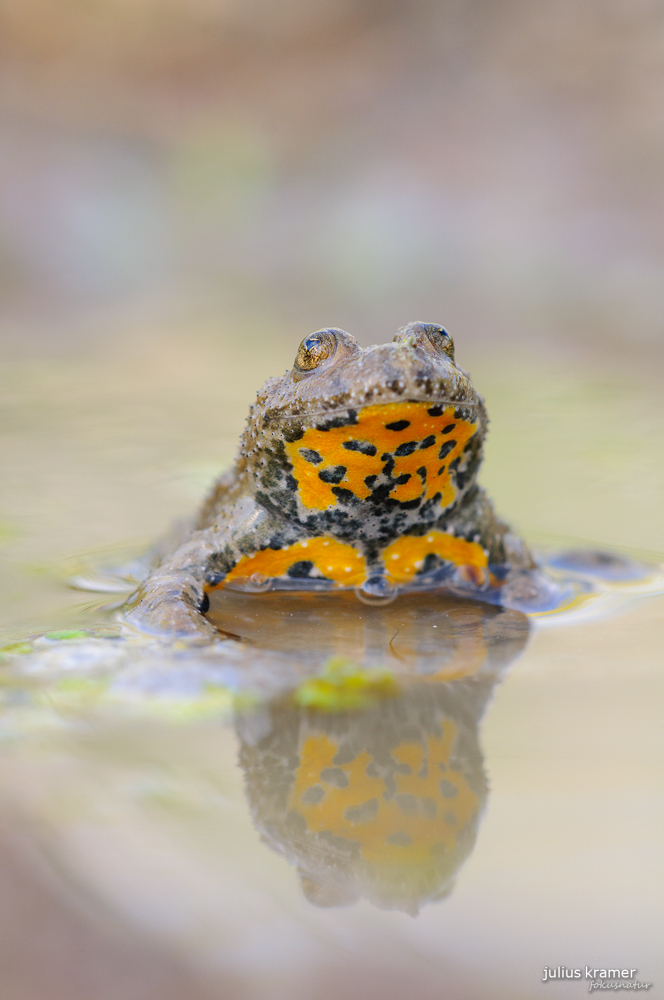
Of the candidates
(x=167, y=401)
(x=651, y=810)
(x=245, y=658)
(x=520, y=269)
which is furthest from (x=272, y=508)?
(x=520, y=269)

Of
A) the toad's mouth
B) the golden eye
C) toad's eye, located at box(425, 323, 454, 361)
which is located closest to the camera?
the toad's mouth

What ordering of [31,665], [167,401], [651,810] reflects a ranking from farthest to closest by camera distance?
[167,401], [31,665], [651,810]

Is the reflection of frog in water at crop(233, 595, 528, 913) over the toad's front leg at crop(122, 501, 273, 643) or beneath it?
beneath

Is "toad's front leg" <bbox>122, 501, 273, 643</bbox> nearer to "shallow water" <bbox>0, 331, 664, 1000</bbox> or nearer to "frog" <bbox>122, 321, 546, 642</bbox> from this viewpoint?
"frog" <bbox>122, 321, 546, 642</bbox>

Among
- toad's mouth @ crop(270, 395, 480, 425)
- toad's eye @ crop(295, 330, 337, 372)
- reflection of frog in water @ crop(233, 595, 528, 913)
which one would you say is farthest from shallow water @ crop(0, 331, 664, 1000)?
toad's eye @ crop(295, 330, 337, 372)

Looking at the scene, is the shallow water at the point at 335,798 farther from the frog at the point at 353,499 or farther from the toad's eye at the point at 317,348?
the toad's eye at the point at 317,348

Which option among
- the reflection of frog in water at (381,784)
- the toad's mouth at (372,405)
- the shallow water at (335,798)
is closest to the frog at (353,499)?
the toad's mouth at (372,405)

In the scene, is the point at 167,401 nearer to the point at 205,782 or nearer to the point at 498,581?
the point at 498,581
